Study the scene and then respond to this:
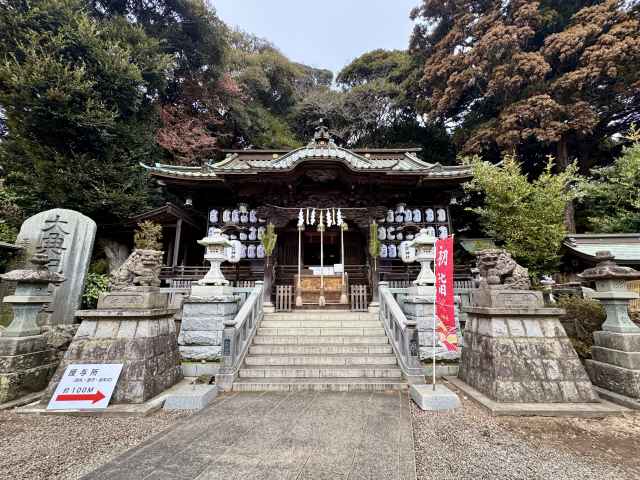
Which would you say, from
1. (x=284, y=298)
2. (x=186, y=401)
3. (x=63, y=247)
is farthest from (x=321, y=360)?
(x=63, y=247)

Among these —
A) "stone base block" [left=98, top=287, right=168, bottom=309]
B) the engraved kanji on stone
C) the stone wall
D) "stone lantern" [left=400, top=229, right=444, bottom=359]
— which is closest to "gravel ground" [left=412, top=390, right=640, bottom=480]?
the stone wall

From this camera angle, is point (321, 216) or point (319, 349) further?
point (321, 216)

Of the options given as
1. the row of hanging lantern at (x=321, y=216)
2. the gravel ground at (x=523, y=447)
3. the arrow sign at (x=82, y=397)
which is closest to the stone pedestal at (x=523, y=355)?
the gravel ground at (x=523, y=447)

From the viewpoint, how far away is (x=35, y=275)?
15.5 feet

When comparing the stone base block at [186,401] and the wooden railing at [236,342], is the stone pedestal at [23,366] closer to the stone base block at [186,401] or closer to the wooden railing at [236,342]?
the stone base block at [186,401]

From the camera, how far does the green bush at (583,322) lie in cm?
536

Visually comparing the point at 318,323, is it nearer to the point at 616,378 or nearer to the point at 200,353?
the point at 200,353

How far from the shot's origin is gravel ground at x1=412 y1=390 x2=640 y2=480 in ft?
8.53

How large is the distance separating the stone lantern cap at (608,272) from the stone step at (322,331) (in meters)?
4.25

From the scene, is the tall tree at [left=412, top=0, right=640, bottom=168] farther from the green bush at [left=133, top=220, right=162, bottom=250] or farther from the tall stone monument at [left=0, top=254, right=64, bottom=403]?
the tall stone monument at [left=0, top=254, right=64, bottom=403]

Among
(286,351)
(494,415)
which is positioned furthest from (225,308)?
(494,415)

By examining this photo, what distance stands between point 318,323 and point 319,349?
1.16 metres

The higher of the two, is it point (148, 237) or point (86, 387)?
point (148, 237)

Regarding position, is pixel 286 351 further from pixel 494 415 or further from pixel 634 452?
pixel 634 452
